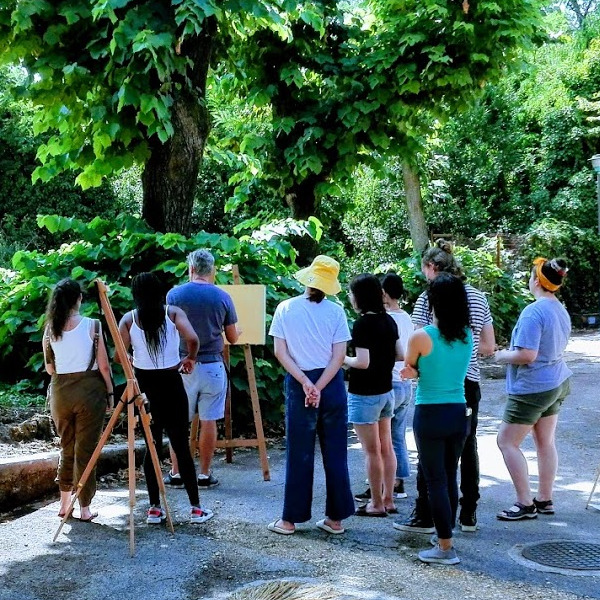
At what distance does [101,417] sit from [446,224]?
21679mm

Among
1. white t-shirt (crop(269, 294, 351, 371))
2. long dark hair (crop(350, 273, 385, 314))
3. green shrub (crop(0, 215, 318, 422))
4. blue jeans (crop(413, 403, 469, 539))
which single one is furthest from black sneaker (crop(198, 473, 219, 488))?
blue jeans (crop(413, 403, 469, 539))

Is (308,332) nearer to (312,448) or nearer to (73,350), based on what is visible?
(312,448)

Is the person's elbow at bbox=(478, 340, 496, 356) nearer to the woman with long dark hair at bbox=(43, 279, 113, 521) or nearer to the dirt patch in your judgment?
Result: the woman with long dark hair at bbox=(43, 279, 113, 521)

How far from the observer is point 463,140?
27422 mm

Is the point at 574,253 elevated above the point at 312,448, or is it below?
above

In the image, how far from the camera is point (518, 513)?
5.87m

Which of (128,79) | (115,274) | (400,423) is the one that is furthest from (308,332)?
(128,79)

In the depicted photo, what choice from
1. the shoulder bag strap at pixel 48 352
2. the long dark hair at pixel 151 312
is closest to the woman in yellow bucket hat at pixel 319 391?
the long dark hair at pixel 151 312

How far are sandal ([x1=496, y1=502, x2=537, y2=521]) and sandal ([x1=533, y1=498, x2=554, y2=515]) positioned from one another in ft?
0.49

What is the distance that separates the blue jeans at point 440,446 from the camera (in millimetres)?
4926

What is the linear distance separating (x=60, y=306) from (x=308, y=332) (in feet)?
5.48

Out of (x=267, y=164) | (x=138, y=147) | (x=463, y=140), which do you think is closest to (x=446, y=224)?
(x=463, y=140)

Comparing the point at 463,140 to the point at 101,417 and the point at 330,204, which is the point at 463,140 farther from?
the point at 101,417

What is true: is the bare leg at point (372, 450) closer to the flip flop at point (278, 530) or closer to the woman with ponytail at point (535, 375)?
the flip flop at point (278, 530)
